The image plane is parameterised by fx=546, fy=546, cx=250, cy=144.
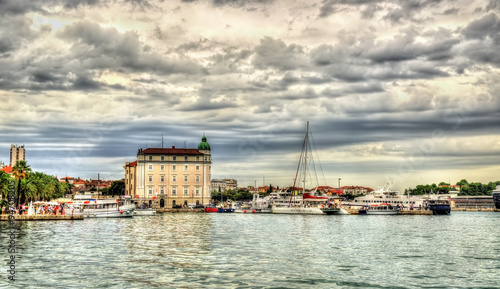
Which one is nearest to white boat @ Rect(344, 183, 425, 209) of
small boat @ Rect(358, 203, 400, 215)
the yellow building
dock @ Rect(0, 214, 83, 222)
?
small boat @ Rect(358, 203, 400, 215)

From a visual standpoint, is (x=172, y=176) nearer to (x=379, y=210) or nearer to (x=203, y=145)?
(x=203, y=145)

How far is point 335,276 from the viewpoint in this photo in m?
32.0

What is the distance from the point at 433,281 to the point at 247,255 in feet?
48.6

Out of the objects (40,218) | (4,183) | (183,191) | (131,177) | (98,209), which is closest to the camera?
(4,183)

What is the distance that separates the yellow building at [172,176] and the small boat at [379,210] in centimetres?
5035

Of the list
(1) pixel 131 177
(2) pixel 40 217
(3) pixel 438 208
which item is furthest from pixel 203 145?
(2) pixel 40 217

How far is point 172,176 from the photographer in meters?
169

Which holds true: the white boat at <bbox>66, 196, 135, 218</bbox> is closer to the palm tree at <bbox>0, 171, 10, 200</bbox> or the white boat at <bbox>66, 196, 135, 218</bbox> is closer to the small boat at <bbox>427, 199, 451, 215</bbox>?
the palm tree at <bbox>0, 171, 10, 200</bbox>

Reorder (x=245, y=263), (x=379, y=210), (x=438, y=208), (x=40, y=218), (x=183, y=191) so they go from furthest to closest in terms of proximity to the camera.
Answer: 1. (x=183, y=191)
2. (x=438, y=208)
3. (x=379, y=210)
4. (x=40, y=218)
5. (x=245, y=263)

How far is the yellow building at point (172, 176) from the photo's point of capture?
16725cm

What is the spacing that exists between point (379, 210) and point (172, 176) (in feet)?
208

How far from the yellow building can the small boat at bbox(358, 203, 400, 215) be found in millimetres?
50353

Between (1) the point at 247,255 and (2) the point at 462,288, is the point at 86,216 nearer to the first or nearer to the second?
(1) the point at 247,255

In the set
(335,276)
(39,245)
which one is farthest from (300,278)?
(39,245)
